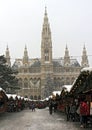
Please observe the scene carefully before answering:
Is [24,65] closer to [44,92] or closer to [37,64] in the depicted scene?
[37,64]

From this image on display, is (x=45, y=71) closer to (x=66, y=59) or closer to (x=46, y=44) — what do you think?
(x=46, y=44)

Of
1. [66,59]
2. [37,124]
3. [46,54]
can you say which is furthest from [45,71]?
[37,124]

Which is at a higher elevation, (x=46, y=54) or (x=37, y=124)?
(x=46, y=54)

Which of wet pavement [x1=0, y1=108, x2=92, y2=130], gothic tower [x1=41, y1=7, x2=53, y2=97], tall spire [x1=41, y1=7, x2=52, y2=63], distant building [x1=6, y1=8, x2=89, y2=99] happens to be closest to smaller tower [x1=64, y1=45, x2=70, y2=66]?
distant building [x1=6, y1=8, x2=89, y2=99]

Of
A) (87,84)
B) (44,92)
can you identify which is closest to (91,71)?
(87,84)

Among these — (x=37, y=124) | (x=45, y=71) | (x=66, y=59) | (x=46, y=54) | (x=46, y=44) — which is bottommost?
(x=37, y=124)

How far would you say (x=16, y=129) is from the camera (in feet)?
69.2

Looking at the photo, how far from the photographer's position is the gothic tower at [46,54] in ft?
605

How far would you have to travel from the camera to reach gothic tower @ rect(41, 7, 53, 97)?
18450 centimetres

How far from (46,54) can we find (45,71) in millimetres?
7205

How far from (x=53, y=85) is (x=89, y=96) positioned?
154 meters

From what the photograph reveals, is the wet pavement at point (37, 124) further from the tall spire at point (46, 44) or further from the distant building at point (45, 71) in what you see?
the tall spire at point (46, 44)

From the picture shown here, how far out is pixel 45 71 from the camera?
609ft

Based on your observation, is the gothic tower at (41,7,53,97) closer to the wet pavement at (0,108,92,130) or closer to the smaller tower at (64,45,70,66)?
the smaller tower at (64,45,70,66)
